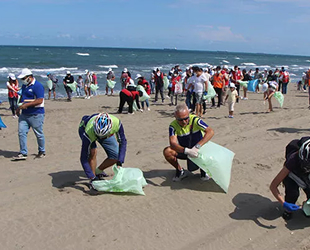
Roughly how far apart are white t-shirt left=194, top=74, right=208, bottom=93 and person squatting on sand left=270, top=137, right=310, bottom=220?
6.27 metres

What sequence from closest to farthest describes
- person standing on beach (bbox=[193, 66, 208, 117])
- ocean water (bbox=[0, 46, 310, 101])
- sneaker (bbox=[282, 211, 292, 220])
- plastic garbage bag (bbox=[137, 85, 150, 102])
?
sneaker (bbox=[282, 211, 292, 220])
person standing on beach (bbox=[193, 66, 208, 117])
plastic garbage bag (bbox=[137, 85, 150, 102])
ocean water (bbox=[0, 46, 310, 101])

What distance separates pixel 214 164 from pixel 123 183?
1.35 m

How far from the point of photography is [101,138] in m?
4.82

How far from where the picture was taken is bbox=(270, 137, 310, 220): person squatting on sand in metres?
3.58

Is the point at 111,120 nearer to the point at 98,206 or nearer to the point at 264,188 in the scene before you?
the point at 98,206

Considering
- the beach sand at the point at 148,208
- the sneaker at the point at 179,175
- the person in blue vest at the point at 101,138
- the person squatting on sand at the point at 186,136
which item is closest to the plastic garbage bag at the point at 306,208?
the beach sand at the point at 148,208

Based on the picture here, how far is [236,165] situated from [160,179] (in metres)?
1.53

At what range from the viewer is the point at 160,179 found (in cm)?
541

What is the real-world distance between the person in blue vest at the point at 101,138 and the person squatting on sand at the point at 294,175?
219cm

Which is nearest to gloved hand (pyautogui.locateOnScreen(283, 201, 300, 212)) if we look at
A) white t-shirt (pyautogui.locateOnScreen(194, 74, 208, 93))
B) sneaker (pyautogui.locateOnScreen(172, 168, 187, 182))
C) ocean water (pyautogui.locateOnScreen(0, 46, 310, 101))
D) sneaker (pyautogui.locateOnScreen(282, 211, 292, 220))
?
sneaker (pyautogui.locateOnScreen(282, 211, 292, 220))

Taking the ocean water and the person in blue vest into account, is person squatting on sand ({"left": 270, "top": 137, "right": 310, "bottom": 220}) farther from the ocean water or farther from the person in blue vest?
the ocean water

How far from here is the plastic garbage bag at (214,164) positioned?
4.70m

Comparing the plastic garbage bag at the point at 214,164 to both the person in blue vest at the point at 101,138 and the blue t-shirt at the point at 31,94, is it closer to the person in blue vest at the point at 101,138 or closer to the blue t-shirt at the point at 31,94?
the person in blue vest at the point at 101,138

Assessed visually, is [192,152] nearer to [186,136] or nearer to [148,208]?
[186,136]
